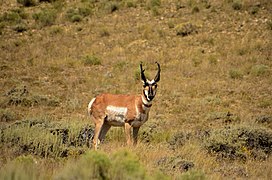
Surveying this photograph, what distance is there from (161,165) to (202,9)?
24002 millimetres

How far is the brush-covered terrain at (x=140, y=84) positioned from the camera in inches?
316

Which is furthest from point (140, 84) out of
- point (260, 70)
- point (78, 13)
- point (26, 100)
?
point (78, 13)

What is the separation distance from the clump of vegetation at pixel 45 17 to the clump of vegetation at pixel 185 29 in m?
9.45

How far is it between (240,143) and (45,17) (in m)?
23.6

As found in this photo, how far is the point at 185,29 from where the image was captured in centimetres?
2659

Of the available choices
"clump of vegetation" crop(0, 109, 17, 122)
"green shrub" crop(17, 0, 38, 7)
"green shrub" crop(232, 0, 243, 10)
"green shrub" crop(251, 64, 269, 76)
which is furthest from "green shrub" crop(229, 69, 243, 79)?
"green shrub" crop(17, 0, 38, 7)

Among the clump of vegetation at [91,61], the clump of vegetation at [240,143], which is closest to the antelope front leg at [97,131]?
the clump of vegetation at [240,143]

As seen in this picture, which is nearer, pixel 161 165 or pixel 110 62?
pixel 161 165

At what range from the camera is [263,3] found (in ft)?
99.3

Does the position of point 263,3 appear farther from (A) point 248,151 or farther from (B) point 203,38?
(A) point 248,151

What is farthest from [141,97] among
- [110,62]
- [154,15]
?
[154,15]

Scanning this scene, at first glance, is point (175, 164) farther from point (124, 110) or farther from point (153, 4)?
point (153, 4)

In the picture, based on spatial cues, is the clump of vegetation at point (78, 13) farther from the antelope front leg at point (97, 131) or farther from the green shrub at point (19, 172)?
the green shrub at point (19, 172)

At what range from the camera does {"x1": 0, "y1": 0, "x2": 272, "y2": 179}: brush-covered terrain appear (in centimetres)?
802
